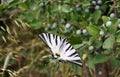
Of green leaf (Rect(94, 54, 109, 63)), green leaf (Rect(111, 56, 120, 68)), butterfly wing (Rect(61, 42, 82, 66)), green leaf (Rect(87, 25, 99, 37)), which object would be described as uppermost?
green leaf (Rect(87, 25, 99, 37))

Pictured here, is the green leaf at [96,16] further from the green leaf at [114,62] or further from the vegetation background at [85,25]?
the green leaf at [114,62]

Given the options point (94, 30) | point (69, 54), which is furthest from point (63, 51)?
point (94, 30)

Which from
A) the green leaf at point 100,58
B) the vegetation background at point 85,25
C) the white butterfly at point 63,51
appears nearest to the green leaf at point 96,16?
the vegetation background at point 85,25

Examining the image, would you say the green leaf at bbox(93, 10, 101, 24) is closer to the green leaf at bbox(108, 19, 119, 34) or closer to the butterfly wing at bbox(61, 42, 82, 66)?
the green leaf at bbox(108, 19, 119, 34)

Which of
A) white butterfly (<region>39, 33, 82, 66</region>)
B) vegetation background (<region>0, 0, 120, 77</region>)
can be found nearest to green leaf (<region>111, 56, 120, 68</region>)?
vegetation background (<region>0, 0, 120, 77</region>)

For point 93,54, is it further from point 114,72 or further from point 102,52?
point 114,72

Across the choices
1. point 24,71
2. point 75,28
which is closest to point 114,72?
point 75,28

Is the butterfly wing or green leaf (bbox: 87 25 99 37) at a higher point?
green leaf (bbox: 87 25 99 37)

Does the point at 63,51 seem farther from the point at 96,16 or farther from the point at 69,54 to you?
the point at 96,16

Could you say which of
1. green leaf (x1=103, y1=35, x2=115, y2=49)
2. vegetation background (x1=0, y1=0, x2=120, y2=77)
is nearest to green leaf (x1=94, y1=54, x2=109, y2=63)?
vegetation background (x1=0, y1=0, x2=120, y2=77)

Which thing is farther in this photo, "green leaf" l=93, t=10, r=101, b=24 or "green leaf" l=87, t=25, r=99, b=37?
"green leaf" l=93, t=10, r=101, b=24

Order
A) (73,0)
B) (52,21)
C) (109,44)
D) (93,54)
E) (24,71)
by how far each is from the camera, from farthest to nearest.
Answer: (24,71), (52,21), (73,0), (93,54), (109,44)
